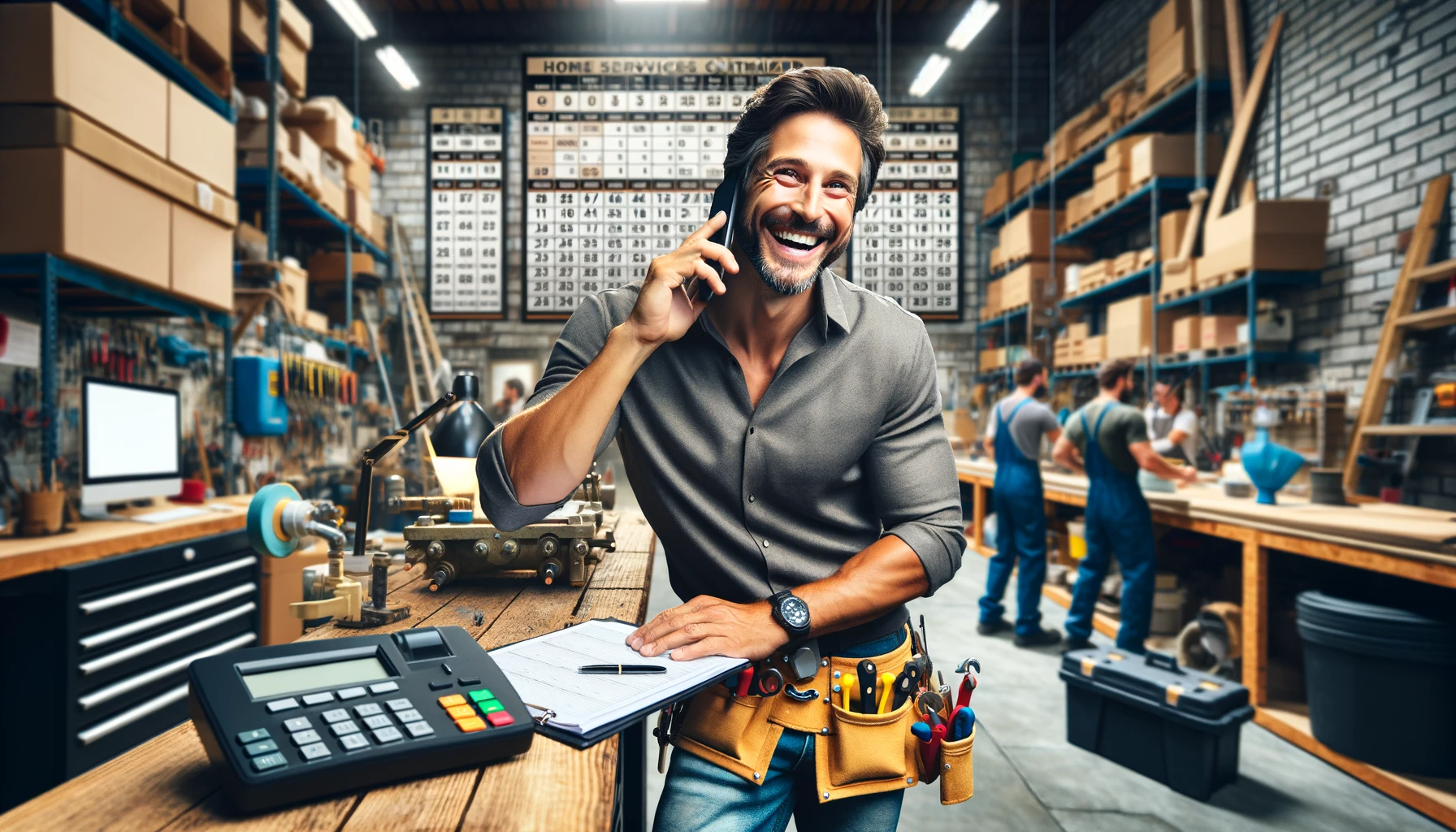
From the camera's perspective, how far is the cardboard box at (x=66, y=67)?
2.40 m

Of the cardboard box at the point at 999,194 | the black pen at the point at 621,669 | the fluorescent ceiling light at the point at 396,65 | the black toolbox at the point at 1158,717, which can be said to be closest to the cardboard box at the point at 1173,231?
the cardboard box at the point at 999,194

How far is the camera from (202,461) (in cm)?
402

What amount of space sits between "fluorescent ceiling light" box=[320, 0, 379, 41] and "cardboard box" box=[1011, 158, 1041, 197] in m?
5.80

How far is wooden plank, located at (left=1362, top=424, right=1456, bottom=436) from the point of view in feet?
10.6

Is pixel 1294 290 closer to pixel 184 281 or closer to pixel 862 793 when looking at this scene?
pixel 862 793

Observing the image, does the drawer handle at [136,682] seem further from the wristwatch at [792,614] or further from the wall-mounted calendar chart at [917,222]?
the wall-mounted calendar chart at [917,222]

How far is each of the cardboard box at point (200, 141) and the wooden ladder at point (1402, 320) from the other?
17.7ft

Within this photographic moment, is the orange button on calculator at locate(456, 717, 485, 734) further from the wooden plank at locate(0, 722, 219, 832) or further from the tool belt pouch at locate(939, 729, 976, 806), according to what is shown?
the tool belt pouch at locate(939, 729, 976, 806)

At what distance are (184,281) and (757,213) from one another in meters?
3.19

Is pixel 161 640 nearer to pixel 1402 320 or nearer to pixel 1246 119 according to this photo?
pixel 1402 320

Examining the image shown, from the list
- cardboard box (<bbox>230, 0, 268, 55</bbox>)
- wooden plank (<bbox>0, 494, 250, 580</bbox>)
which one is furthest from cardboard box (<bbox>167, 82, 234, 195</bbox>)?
wooden plank (<bbox>0, 494, 250, 580</bbox>)

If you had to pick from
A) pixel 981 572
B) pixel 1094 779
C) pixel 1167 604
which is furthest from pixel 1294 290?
pixel 1094 779

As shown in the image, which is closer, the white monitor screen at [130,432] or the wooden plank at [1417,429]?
the white monitor screen at [130,432]

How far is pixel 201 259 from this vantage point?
3.25 meters
